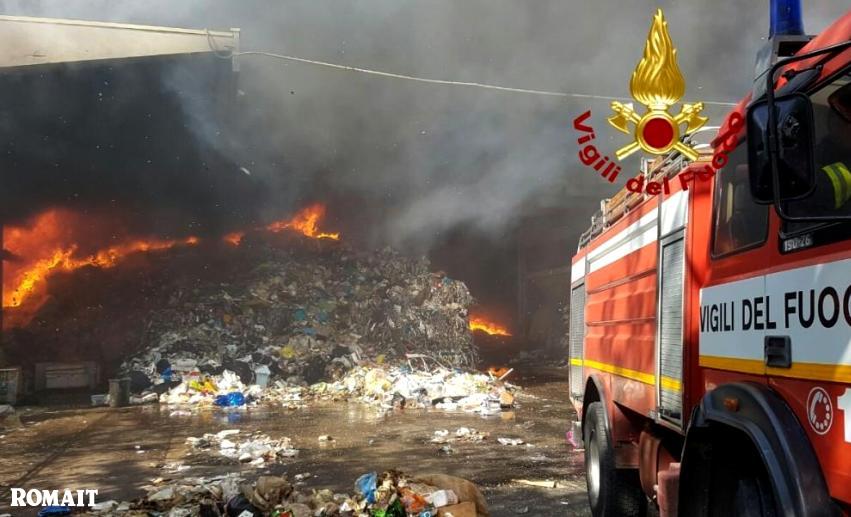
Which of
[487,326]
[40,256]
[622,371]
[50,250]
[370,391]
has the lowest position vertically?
[370,391]

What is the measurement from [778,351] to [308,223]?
19.5 metres

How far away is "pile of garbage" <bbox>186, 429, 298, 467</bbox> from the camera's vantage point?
6398 millimetres

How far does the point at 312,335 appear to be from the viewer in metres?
13.5

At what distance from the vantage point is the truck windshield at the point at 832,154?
1.59 metres

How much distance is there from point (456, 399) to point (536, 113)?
26.5 feet

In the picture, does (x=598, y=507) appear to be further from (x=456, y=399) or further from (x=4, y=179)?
(x=4, y=179)

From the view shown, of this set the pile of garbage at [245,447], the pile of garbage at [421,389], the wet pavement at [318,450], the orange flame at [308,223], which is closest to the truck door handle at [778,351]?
the wet pavement at [318,450]

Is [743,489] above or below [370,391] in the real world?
above

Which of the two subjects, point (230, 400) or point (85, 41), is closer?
point (230, 400)

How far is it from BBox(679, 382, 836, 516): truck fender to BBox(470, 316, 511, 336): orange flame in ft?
58.8

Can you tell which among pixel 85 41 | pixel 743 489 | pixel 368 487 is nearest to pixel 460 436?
pixel 368 487

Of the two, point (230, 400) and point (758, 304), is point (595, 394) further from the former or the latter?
point (230, 400)

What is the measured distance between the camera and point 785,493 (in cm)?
157

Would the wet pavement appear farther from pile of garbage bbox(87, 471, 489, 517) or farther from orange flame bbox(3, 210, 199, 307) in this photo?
orange flame bbox(3, 210, 199, 307)
